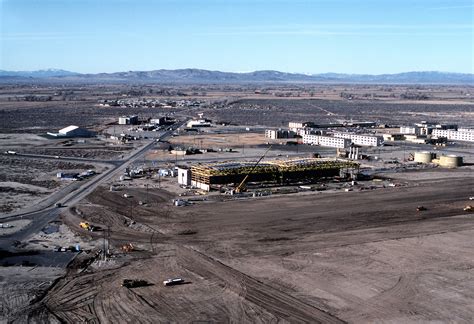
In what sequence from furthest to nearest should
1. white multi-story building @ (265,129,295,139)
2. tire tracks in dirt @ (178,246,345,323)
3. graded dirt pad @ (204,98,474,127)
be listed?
graded dirt pad @ (204,98,474,127)
white multi-story building @ (265,129,295,139)
tire tracks in dirt @ (178,246,345,323)

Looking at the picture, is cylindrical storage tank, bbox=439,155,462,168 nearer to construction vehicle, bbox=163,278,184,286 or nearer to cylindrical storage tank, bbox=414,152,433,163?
cylindrical storage tank, bbox=414,152,433,163

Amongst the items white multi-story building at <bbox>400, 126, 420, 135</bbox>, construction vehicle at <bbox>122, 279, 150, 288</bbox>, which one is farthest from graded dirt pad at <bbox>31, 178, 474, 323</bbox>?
white multi-story building at <bbox>400, 126, 420, 135</bbox>

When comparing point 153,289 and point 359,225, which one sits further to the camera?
point 359,225

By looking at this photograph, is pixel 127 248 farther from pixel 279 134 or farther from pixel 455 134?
pixel 455 134

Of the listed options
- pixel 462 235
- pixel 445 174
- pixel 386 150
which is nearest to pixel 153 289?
pixel 462 235

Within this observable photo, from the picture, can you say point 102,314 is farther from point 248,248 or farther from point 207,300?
point 248,248

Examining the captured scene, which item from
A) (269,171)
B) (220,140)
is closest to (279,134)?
(220,140)
